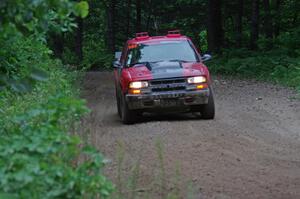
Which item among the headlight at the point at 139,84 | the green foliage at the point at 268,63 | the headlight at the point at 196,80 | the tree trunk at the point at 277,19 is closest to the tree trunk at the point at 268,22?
the tree trunk at the point at 277,19

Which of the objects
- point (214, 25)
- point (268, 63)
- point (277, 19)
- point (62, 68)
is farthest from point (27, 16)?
point (277, 19)

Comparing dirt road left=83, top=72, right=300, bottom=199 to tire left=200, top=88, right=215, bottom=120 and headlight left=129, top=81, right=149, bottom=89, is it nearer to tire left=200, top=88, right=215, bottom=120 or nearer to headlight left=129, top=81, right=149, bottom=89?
tire left=200, top=88, right=215, bottom=120

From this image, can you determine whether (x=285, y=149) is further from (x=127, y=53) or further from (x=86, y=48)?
(x=86, y=48)

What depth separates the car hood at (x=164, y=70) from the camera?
1284cm

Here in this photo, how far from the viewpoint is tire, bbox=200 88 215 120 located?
42.9ft

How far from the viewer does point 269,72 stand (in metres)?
23.1

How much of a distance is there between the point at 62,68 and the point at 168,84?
10.3 m

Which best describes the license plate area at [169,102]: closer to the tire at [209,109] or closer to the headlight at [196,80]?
the headlight at [196,80]

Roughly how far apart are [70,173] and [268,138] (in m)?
7.61

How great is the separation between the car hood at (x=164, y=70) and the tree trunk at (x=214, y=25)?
60.1ft

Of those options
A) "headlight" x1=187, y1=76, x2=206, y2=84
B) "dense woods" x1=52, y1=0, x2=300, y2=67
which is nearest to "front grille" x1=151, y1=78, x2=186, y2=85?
"headlight" x1=187, y1=76, x2=206, y2=84

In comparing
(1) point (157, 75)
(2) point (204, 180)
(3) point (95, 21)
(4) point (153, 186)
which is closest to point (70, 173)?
(4) point (153, 186)

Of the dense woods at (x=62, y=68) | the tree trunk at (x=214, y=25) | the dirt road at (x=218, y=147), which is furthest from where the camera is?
the tree trunk at (x=214, y=25)

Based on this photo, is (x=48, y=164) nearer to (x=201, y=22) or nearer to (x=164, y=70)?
(x=164, y=70)
